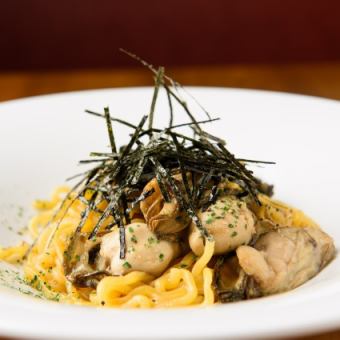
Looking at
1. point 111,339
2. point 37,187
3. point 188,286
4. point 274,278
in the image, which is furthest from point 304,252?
point 37,187

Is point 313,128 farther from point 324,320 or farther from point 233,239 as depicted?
point 324,320

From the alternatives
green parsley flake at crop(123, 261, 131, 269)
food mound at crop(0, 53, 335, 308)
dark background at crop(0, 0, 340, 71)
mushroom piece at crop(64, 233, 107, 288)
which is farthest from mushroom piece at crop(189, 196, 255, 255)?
dark background at crop(0, 0, 340, 71)

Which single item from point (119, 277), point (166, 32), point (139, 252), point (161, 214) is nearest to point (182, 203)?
point (161, 214)

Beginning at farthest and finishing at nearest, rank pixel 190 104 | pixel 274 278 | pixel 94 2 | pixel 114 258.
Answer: pixel 94 2, pixel 190 104, pixel 114 258, pixel 274 278

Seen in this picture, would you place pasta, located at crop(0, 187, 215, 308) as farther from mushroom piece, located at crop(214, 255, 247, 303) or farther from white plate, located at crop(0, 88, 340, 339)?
white plate, located at crop(0, 88, 340, 339)

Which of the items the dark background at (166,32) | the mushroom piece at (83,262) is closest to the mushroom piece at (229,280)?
the mushroom piece at (83,262)

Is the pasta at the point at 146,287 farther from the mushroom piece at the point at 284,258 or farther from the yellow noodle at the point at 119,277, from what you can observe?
the mushroom piece at the point at 284,258

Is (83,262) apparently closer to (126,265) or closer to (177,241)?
(126,265)
